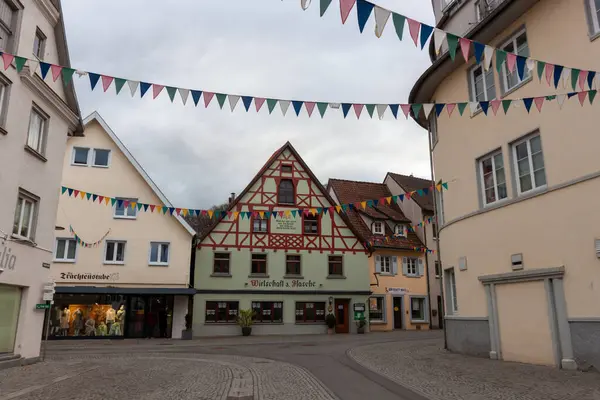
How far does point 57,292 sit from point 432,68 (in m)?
20.8

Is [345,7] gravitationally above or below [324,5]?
above

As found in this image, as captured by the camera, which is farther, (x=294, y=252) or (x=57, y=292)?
(x=294, y=252)

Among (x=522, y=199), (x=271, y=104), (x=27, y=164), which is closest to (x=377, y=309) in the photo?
(x=522, y=199)

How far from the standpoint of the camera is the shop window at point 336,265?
31048 mm

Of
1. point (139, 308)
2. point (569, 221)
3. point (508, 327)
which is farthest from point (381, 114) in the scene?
point (139, 308)

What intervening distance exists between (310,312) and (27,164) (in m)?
19.9

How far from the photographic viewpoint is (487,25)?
13.4 metres

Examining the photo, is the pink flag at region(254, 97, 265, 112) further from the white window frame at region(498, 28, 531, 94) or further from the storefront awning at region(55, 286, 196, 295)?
the storefront awning at region(55, 286, 196, 295)

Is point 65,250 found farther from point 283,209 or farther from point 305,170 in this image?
point 305,170

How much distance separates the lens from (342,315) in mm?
30859

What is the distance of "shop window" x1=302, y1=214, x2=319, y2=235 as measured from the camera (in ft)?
103

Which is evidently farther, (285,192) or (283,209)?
(285,192)

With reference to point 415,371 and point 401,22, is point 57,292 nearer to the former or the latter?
point 415,371

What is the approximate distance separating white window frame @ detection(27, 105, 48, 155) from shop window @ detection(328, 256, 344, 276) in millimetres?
19592
